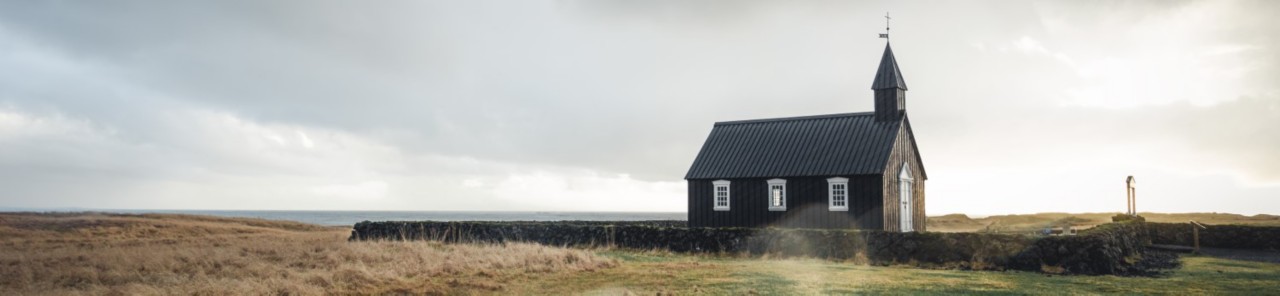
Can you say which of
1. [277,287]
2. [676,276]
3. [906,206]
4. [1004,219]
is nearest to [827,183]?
[906,206]

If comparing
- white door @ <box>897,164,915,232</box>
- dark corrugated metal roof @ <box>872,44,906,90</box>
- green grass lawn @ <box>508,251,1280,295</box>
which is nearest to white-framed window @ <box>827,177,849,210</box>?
white door @ <box>897,164,915,232</box>

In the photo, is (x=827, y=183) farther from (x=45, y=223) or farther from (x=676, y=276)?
(x=45, y=223)

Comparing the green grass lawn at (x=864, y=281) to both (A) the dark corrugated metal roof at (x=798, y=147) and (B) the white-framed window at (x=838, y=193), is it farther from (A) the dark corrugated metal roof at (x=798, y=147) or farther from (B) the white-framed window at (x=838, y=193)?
(A) the dark corrugated metal roof at (x=798, y=147)

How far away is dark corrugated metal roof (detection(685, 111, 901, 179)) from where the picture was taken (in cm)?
3147

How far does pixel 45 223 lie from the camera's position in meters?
47.2

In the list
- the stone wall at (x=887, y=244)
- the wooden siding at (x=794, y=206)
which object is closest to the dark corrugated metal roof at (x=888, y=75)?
the wooden siding at (x=794, y=206)

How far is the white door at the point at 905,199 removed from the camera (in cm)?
3231

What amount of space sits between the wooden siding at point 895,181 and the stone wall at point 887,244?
7.24 metres

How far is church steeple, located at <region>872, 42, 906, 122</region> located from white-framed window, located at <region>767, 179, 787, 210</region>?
5.07m

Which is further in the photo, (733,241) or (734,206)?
(734,206)

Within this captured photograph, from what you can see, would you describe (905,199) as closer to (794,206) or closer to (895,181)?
(895,181)

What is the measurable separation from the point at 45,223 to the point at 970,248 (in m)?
50.9

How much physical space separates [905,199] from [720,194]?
7591 millimetres

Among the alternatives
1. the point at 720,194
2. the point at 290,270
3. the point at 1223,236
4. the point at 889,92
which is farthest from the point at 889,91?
the point at 290,270
